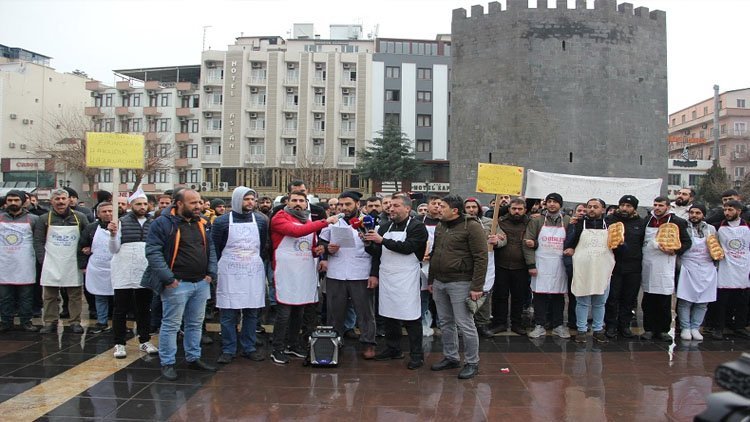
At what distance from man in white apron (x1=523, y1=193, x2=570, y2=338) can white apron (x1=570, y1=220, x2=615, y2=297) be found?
0.27 m

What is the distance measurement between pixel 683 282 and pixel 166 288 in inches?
256

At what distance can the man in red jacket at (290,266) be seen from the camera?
6305mm

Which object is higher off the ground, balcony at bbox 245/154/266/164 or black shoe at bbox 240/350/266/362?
balcony at bbox 245/154/266/164

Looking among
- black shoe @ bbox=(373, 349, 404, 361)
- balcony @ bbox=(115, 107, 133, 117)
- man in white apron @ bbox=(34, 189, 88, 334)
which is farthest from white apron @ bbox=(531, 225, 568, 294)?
balcony @ bbox=(115, 107, 133, 117)

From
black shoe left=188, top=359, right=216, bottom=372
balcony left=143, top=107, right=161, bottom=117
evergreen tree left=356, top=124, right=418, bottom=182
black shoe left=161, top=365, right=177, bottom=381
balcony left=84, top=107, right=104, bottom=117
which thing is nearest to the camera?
black shoe left=161, top=365, right=177, bottom=381

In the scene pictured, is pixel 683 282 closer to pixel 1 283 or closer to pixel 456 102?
pixel 1 283

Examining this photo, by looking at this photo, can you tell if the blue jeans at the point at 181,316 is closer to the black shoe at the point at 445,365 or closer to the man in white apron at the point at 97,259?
the man in white apron at the point at 97,259

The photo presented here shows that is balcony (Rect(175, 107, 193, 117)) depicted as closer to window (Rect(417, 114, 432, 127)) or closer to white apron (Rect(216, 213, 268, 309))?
Answer: window (Rect(417, 114, 432, 127))

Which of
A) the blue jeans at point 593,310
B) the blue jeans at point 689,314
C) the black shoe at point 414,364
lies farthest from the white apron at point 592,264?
the black shoe at point 414,364

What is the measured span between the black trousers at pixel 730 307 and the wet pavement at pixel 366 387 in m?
0.96

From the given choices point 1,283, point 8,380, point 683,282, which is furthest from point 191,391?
point 683,282

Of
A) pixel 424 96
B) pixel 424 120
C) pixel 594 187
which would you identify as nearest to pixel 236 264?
pixel 594 187

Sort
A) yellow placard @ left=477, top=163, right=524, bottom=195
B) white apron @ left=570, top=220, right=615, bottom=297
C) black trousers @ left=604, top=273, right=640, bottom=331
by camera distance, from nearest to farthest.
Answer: white apron @ left=570, top=220, right=615, bottom=297 → black trousers @ left=604, top=273, right=640, bottom=331 → yellow placard @ left=477, top=163, right=524, bottom=195

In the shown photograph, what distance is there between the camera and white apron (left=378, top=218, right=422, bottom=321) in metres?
6.31
